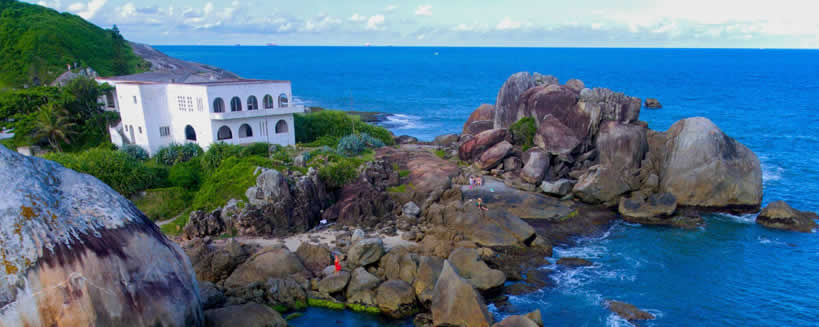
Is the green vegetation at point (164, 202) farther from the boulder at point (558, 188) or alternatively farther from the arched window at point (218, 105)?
the boulder at point (558, 188)

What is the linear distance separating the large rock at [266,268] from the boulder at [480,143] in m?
22.6

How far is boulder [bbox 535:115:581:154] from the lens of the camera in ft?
141

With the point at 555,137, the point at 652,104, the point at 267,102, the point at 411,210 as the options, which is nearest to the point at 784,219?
the point at 555,137

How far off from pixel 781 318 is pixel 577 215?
14064 mm

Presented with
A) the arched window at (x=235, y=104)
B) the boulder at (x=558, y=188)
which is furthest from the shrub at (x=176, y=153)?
the boulder at (x=558, y=188)

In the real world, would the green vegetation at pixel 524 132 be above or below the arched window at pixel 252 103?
below

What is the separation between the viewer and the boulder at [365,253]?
90.9 feet

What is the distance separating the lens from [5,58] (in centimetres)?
7644

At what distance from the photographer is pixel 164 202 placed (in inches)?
1449

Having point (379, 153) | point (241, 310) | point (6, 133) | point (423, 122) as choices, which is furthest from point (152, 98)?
point (423, 122)

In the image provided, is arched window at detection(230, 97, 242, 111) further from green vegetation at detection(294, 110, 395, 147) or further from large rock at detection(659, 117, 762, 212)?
large rock at detection(659, 117, 762, 212)

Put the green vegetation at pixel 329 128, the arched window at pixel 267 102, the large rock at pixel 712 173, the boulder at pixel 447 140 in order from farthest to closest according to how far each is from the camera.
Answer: the boulder at pixel 447 140, the green vegetation at pixel 329 128, the arched window at pixel 267 102, the large rock at pixel 712 173

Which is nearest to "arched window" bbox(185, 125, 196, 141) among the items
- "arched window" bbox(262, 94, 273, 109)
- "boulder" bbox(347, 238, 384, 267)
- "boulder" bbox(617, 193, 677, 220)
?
"arched window" bbox(262, 94, 273, 109)

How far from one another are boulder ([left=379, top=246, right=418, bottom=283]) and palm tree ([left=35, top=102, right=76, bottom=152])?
35630 mm
